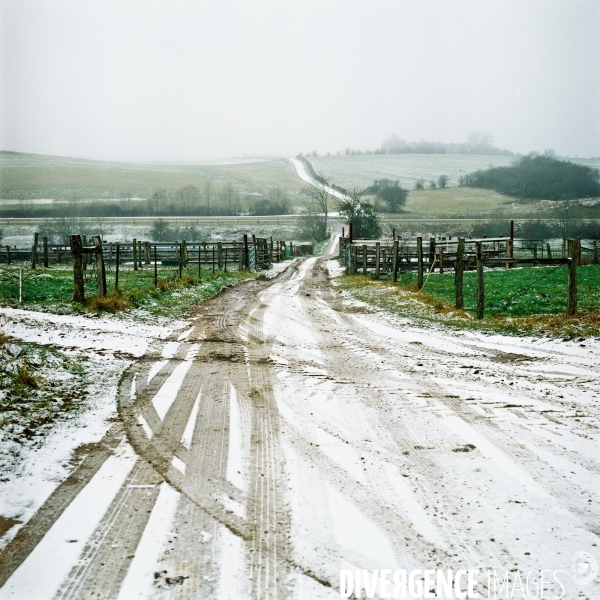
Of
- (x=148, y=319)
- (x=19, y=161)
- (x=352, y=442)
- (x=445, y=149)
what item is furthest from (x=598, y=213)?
(x=19, y=161)

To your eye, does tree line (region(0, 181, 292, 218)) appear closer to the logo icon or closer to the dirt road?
the dirt road

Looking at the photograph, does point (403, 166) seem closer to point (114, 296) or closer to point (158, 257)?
point (158, 257)

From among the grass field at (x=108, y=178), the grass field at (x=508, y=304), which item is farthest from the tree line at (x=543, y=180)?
the grass field at (x=508, y=304)

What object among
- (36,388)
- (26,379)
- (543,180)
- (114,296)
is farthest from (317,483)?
(543,180)

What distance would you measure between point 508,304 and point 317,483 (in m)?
10.6

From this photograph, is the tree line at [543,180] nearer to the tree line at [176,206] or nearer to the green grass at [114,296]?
the tree line at [176,206]

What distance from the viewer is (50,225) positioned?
51250mm

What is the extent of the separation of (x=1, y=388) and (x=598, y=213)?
5703 cm

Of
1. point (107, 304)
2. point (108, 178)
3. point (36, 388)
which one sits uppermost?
point (108, 178)

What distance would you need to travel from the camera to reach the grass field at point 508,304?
1013cm

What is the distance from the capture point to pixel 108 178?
310 ft

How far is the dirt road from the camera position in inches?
123

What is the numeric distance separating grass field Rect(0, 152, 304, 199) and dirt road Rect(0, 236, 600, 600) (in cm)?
8045

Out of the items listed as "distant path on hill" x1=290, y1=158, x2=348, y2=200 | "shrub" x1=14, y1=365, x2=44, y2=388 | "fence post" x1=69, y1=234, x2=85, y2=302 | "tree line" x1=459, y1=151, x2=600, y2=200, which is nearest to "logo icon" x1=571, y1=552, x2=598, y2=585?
"shrub" x1=14, y1=365, x2=44, y2=388
